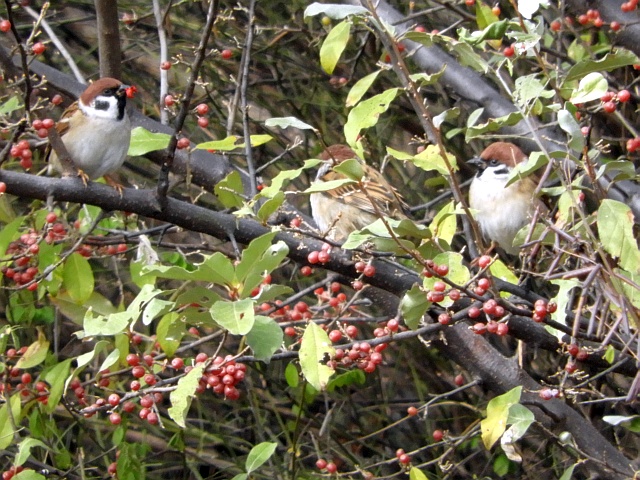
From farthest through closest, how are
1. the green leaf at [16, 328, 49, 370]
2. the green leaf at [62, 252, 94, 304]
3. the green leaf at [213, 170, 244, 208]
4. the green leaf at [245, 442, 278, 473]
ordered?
the green leaf at [16, 328, 49, 370] → the green leaf at [62, 252, 94, 304] → the green leaf at [245, 442, 278, 473] → the green leaf at [213, 170, 244, 208]

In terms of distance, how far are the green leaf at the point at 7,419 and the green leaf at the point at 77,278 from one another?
375 millimetres

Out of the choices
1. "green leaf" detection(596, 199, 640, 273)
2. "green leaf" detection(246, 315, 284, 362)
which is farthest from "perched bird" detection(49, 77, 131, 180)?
"green leaf" detection(596, 199, 640, 273)

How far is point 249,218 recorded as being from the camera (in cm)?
247

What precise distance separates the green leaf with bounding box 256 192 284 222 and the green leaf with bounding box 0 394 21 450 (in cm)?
126

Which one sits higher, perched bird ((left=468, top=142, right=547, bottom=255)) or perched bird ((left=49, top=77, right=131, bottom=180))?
perched bird ((left=49, top=77, right=131, bottom=180))

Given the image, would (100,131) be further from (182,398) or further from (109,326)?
(182,398)

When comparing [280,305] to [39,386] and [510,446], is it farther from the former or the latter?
[39,386]

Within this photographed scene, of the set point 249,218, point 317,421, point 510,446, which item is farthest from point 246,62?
point 317,421

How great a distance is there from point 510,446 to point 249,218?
0.94 metres

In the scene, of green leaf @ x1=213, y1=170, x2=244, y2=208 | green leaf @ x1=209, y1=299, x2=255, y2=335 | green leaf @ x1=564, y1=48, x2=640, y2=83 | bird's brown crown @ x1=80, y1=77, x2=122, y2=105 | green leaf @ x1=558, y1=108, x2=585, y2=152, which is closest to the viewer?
green leaf @ x1=209, y1=299, x2=255, y2=335

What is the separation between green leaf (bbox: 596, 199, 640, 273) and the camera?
1.81m

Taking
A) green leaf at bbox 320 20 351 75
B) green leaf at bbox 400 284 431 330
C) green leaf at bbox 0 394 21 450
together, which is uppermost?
green leaf at bbox 320 20 351 75

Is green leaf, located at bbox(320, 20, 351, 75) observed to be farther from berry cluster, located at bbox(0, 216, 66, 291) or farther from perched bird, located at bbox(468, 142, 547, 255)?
perched bird, located at bbox(468, 142, 547, 255)

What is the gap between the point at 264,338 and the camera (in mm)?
1815
